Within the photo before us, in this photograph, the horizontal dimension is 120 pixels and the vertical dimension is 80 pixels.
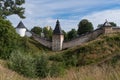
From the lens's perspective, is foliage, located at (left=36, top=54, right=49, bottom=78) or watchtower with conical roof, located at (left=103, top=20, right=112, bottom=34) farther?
watchtower with conical roof, located at (left=103, top=20, right=112, bottom=34)

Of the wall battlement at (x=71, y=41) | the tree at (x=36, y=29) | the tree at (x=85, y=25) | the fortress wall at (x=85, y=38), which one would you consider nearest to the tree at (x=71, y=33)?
the tree at (x=85, y=25)

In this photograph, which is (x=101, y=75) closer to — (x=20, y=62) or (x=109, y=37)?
(x=20, y=62)

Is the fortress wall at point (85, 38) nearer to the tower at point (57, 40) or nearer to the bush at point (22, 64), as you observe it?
the tower at point (57, 40)

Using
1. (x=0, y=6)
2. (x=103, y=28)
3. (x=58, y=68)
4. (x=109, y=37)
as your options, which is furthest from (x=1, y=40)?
(x=103, y=28)

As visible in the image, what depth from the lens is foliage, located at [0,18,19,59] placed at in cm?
4381

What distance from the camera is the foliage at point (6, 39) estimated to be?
43806mm

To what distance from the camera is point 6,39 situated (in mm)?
45562

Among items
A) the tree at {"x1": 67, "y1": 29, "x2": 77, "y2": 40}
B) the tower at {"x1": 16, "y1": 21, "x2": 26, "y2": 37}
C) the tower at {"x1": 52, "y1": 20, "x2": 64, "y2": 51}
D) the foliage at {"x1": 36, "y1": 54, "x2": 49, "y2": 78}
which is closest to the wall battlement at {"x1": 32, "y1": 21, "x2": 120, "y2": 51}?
the tower at {"x1": 52, "y1": 20, "x2": 64, "y2": 51}

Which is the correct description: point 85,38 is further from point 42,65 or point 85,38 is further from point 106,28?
point 42,65

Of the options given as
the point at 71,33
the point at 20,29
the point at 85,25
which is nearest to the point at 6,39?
the point at 20,29

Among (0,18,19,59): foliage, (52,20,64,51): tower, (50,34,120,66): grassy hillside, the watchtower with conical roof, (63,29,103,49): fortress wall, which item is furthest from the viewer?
(52,20,64,51): tower

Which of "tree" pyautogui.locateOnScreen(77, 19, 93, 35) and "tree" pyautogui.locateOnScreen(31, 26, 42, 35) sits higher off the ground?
"tree" pyautogui.locateOnScreen(77, 19, 93, 35)

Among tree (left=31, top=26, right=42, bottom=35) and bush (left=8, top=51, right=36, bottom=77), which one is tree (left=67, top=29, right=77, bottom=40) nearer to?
tree (left=31, top=26, right=42, bottom=35)

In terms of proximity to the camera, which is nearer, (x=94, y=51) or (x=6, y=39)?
(x=6, y=39)
